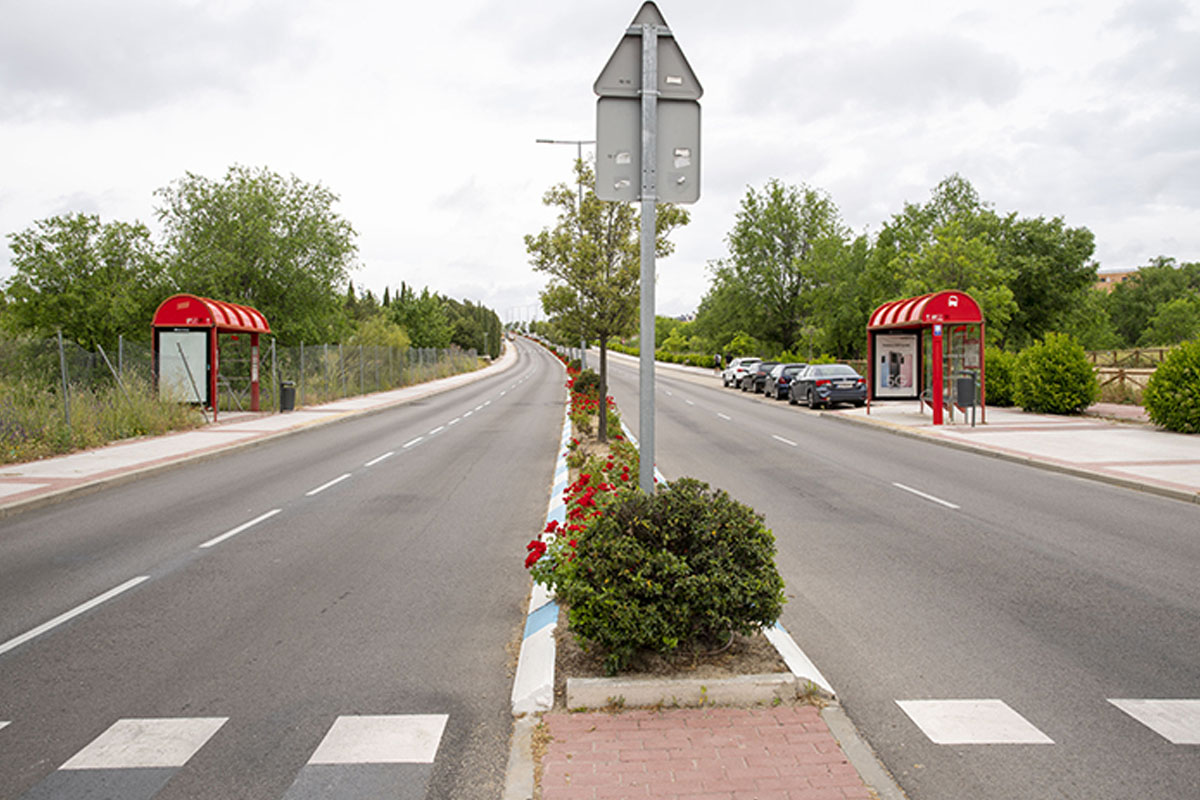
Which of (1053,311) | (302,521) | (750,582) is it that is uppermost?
(1053,311)

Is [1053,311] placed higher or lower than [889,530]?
higher

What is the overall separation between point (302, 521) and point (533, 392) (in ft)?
106

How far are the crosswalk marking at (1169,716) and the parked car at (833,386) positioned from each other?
997 inches

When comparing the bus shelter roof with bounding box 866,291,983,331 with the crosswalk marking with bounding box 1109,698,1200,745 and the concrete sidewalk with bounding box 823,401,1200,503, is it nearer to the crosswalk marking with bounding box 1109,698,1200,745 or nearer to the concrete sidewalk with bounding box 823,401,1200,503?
the concrete sidewalk with bounding box 823,401,1200,503

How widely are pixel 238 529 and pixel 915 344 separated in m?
21.1

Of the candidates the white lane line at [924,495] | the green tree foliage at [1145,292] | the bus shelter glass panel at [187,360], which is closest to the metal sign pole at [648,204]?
the white lane line at [924,495]

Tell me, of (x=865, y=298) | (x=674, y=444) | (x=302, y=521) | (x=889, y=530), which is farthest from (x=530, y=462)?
(x=865, y=298)

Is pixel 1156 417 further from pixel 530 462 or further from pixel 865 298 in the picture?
pixel 865 298

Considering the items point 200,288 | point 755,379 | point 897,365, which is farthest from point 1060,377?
point 200,288

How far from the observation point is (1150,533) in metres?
Result: 8.76

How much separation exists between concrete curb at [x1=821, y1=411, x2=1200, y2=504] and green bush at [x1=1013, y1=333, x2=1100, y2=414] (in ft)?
17.7

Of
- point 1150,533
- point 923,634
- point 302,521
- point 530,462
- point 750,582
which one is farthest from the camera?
point 530,462

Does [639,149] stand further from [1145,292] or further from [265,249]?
[1145,292]

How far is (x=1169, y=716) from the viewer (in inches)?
165
